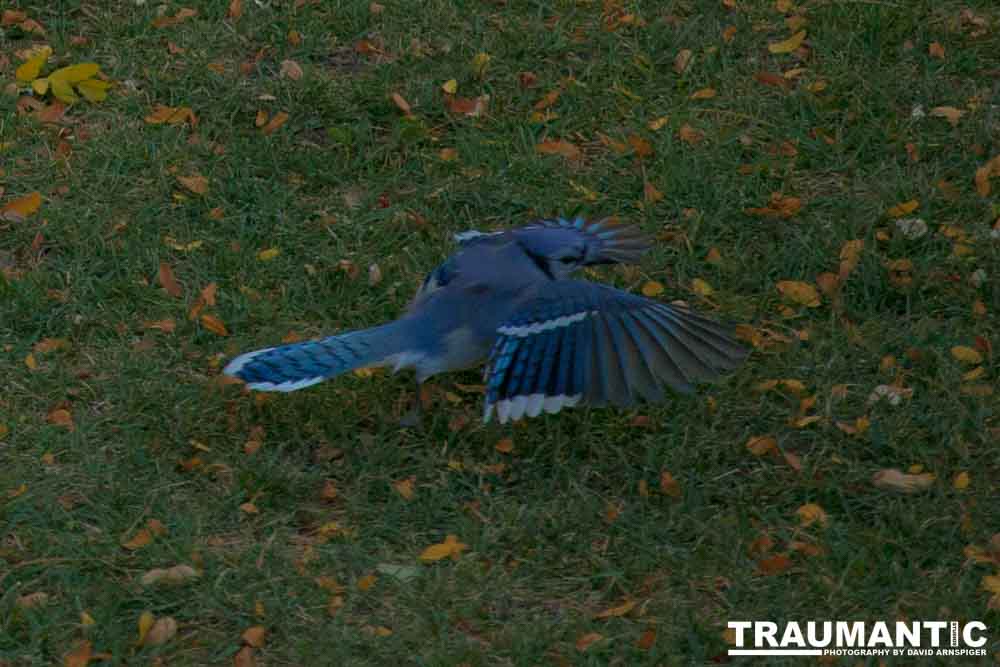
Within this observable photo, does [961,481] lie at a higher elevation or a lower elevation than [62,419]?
lower

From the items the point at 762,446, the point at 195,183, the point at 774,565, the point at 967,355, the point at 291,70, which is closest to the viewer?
the point at 774,565

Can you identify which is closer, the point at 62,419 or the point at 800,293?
the point at 62,419

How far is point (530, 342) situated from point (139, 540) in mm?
1124

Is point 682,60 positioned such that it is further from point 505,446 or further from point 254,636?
point 254,636

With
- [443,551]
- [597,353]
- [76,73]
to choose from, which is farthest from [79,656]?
[76,73]

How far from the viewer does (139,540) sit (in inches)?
149

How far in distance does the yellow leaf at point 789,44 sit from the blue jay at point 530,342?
182cm

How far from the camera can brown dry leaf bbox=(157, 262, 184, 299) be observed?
15.5ft

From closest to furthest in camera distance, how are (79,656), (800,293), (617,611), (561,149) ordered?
Result: 1. (79,656)
2. (617,611)
3. (800,293)
4. (561,149)

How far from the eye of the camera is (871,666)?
11.3 ft

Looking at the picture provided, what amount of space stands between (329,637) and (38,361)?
57.6 inches

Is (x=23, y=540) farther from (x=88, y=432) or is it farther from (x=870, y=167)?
(x=870, y=167)

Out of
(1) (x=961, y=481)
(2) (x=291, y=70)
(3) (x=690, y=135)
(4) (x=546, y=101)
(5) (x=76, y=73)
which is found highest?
(5) (x=76, y=73)

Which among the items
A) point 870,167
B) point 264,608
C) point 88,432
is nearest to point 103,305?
point 88,432
